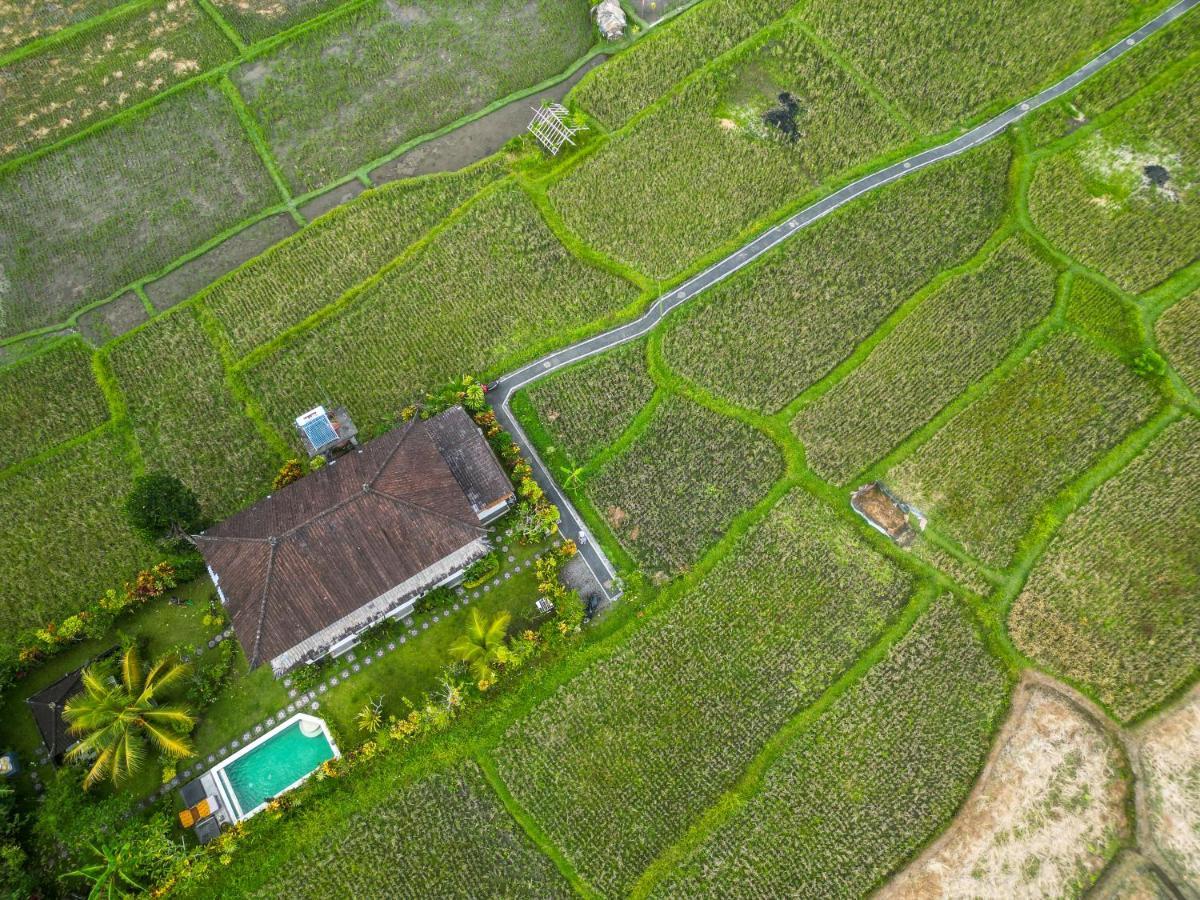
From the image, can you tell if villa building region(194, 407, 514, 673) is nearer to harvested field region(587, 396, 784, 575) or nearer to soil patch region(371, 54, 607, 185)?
harvested field region(587, 396, 784, 575)

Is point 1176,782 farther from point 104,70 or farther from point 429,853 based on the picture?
point 104,70

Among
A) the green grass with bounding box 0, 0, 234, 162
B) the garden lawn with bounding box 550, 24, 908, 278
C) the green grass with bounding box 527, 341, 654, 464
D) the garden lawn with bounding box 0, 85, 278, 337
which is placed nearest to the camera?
the green grass with bounding box 527, 341, 654, 464

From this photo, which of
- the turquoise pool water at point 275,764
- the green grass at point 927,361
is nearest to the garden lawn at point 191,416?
the turquoise pool water at point 275,764

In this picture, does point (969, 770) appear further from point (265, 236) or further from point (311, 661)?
point (265, 236)

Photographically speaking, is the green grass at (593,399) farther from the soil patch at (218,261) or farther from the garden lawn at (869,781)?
the soil patch at (218,261)

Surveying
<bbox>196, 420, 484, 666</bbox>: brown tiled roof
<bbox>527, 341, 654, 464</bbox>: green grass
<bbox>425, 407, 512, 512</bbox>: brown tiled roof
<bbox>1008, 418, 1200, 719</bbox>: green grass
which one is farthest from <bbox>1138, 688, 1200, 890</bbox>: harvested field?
<bbox>196, 420, 484, 666</bbox>: brown tiled roof

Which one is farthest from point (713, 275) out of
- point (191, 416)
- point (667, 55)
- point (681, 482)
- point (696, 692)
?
point (191, 416)

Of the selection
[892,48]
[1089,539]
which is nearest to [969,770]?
[1089,539]
